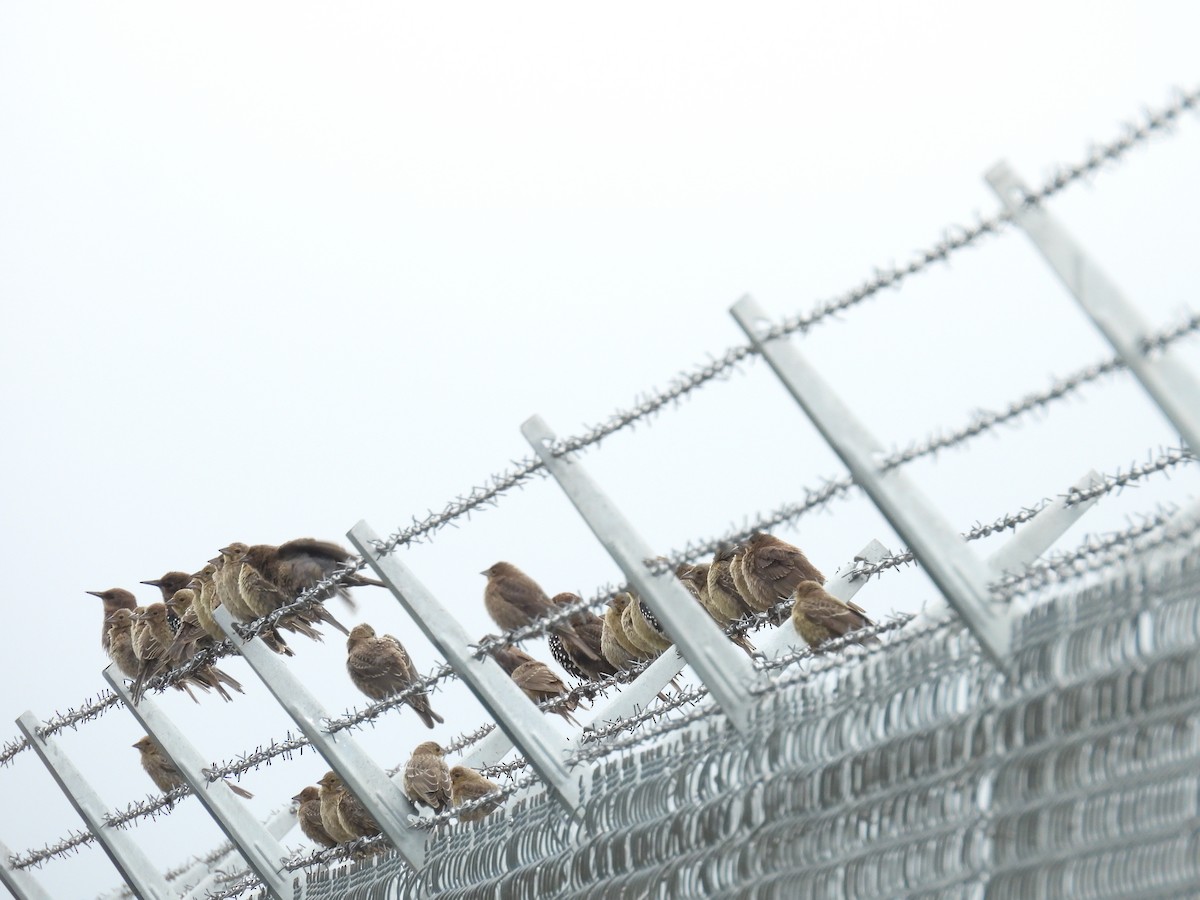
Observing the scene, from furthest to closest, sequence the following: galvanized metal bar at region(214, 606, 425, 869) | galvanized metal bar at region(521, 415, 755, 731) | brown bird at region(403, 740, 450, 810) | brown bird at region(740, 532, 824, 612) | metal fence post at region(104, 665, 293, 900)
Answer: brown bird at region(740, 532, 824, 612) < metal fence post at region(104, 665, 293, 900) < brown bird at region(403, 740, 450, 810) < galvanized metal bar at region(214, 606, 425, 869) < galvanized metal bar at region(521, 415, 755, 731)

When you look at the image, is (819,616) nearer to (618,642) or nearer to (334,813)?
(618,642)

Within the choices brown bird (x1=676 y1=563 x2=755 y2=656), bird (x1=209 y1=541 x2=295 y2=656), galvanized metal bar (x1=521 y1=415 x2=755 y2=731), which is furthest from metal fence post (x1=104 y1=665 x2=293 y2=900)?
galvanized metal bar (x1=521 y1=415 x2=755 y2=731)

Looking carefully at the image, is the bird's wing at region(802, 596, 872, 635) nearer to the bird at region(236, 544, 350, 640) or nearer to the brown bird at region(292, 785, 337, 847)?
the bird at region(236, 544, 350, 640)

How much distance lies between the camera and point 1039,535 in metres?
3.16

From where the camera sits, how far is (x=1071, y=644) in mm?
2271

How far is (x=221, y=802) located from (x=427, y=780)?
75 cm

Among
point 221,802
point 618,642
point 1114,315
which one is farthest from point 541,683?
point 1114,315

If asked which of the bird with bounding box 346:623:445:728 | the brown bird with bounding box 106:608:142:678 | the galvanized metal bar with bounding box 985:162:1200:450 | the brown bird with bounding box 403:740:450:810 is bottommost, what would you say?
the brown bird with bounding box 403:740:450:810

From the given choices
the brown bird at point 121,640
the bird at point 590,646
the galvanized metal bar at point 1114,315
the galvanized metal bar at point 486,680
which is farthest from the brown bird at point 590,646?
the galvanized metal bar at point 1114,315

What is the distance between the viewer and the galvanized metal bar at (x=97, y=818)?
4977 mm

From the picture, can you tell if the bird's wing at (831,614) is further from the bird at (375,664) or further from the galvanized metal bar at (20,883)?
the galvanized metal bar at (20,883)

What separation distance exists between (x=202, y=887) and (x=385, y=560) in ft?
7.75

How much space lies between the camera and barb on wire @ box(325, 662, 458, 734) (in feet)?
11.7

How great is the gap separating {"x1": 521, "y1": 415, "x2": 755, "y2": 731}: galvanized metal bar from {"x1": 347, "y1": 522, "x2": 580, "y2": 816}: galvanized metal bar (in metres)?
0.47
